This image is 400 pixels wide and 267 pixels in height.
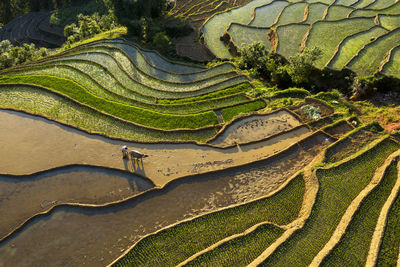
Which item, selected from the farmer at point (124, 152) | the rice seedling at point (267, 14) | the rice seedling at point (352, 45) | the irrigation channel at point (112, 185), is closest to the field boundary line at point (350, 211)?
the irrigation channel at point (112, 185)

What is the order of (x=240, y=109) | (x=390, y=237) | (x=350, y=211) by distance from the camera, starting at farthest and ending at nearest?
(x=240, y=109) < (x=350, y=211) < (x=390, y=237)

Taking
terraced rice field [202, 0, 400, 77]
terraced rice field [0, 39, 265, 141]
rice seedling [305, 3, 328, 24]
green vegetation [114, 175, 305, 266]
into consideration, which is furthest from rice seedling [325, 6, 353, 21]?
green vegetation [114, 175, 305, 266]

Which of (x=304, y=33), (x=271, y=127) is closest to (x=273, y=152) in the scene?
(x=271, y=127)

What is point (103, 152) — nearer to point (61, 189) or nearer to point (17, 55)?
point (61, 189)

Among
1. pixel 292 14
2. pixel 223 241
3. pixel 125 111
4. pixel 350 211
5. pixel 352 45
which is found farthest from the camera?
pixel 292 14

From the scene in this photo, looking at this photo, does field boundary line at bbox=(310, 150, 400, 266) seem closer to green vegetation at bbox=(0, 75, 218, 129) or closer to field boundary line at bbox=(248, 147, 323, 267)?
field boundary line at bbox=(248, 147, 323, 267)

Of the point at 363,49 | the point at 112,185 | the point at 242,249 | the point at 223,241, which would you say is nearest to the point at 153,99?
the point at 112,185
